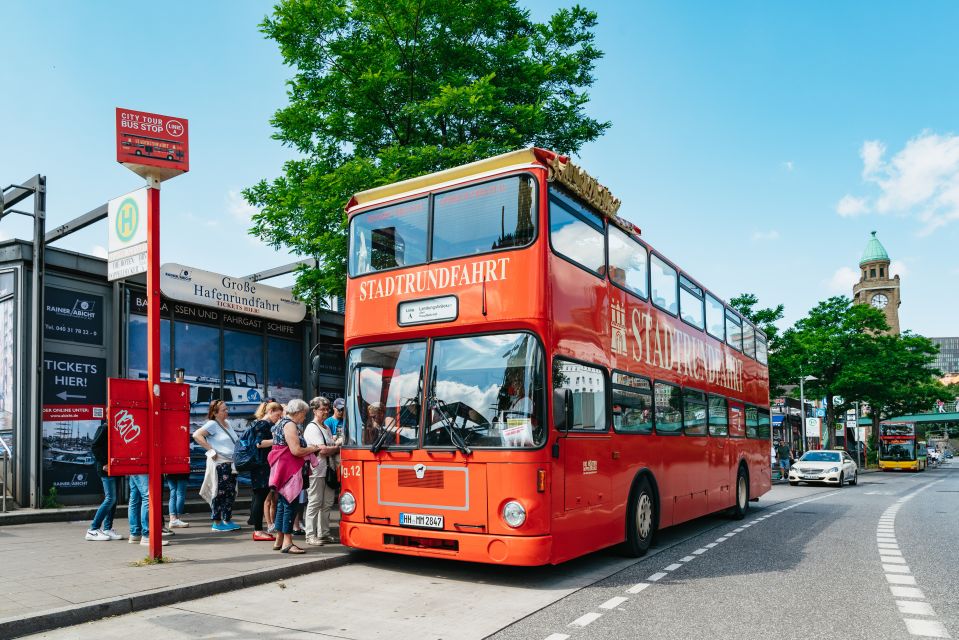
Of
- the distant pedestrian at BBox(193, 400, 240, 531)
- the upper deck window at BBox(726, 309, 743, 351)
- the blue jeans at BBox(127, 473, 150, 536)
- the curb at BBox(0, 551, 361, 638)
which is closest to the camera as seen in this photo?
the curb at BBox(0, 551, 361, 638)

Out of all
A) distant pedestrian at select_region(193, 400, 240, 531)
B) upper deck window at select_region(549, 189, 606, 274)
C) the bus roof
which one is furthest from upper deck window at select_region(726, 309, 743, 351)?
distant pedestrian at select_region(193, 400, 240, 531)

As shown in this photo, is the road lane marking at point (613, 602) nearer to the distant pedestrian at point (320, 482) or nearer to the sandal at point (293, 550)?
the sandal at point (293, 550)

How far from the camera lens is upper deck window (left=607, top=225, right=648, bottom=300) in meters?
9.97

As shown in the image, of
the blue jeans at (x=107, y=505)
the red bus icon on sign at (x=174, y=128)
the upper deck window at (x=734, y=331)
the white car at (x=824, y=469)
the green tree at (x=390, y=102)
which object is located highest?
the green tree at (x=390, y=102)

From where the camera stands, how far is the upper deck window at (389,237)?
8.92 m

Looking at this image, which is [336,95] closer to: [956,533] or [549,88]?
[549,88]

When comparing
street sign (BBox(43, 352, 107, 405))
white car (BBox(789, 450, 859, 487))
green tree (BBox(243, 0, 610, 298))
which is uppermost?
green tree (BBox(243, 0, 610, 298))

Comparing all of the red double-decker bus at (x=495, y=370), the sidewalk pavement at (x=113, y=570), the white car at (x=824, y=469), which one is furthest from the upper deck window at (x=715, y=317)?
the white car at (x=824, y=469)

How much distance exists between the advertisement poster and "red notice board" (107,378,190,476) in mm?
4712

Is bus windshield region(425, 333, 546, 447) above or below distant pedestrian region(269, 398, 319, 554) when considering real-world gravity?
above

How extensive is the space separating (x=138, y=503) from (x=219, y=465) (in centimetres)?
143

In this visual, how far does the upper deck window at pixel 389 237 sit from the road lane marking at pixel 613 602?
3.99 metres

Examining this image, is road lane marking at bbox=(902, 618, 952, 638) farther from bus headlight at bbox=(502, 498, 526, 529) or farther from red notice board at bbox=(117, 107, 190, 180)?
red notice board at bbox=(117, 107, 190, 180)

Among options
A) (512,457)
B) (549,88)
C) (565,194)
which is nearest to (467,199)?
(565,194)
